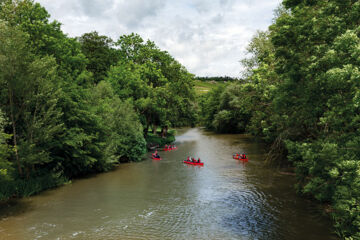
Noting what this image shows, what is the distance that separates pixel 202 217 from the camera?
16.5 m

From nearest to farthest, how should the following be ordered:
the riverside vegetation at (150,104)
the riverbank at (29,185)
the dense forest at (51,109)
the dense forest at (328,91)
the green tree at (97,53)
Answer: the dense forest at (328,91)
the riverside vegetation at (150,104)
the riverbank at (29,185)
the dense forest at (51,109)
the green tree at (97,53)

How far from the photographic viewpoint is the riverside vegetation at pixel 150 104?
10.8 metres

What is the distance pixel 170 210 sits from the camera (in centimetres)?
1769

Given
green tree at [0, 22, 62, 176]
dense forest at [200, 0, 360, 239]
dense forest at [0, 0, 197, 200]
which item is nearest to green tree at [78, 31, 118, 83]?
dense forest at [0, 0, 197, 200]

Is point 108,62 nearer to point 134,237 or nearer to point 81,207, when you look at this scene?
point 81,207

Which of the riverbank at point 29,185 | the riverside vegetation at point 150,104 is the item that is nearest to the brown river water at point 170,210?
the riverbank at point 29,185

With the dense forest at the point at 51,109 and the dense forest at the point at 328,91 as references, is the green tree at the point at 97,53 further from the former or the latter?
the dense forest at the point at 328,91

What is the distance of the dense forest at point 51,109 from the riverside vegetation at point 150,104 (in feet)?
0.31

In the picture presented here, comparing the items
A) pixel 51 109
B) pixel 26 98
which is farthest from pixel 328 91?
pixel 26 98

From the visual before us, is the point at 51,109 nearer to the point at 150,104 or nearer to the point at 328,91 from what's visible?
the point at 328,91

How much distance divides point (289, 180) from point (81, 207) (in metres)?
18.3

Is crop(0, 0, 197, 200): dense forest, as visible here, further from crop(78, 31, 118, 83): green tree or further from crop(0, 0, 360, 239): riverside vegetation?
crop(78, 31, 118, 83): green tree

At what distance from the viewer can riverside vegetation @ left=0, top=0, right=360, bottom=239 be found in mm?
10844

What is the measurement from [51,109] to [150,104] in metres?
22.2
